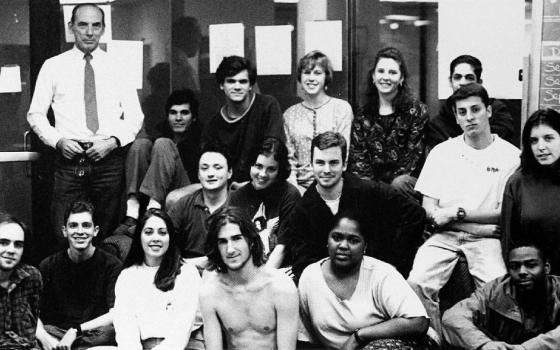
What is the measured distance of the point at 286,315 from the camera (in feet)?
20.4

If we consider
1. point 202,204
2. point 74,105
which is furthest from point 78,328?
point 74,105

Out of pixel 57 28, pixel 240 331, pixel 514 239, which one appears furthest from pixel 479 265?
pixel 57 28

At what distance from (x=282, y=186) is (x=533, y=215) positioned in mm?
1587

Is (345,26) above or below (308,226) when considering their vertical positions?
above

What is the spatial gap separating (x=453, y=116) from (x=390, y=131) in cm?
42

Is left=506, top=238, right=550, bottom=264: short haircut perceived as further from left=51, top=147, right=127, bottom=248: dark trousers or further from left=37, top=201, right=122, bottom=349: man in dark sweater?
left=51, top=147, right=127, bottom=248: dark trousers

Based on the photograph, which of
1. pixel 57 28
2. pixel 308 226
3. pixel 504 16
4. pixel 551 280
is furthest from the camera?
pixel 57 28

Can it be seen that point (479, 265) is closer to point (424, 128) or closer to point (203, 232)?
point (424, 128)

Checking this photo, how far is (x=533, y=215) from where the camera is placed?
632cm

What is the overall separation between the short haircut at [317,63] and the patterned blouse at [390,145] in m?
0.48

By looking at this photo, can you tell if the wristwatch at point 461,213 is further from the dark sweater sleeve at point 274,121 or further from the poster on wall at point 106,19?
the poster on wall at point 106,19

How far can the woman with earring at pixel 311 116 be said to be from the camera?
7.11m

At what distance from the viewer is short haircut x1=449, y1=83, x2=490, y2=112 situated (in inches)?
259

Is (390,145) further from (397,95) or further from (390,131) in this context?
(397,95)
